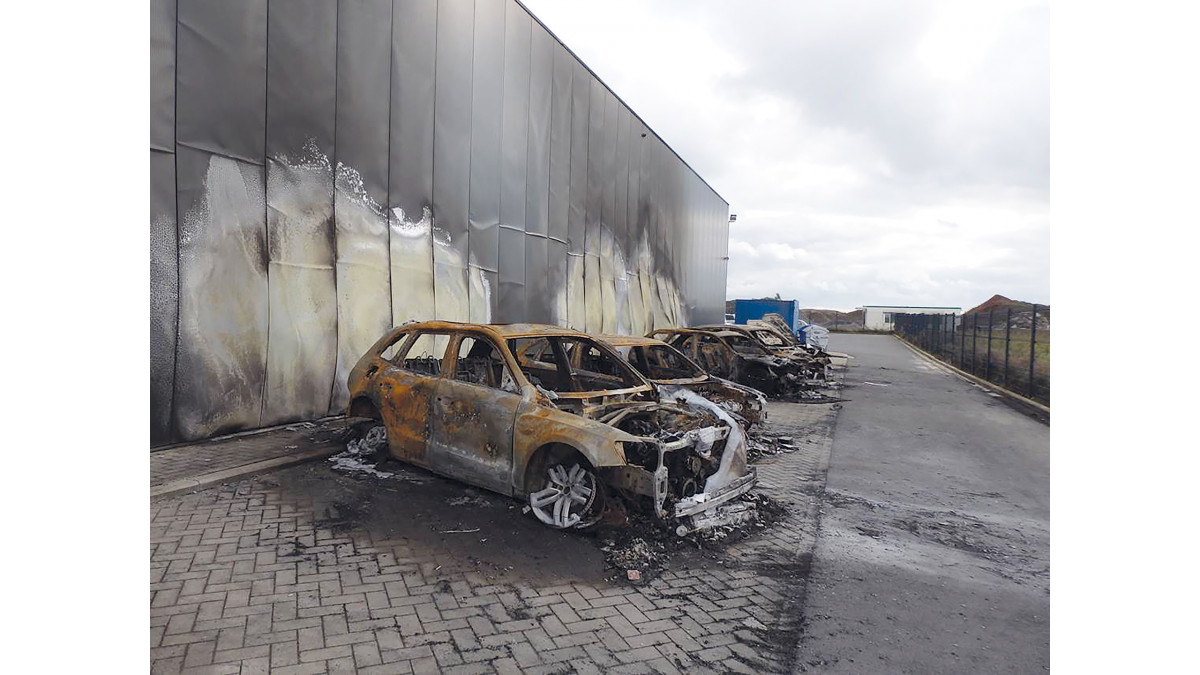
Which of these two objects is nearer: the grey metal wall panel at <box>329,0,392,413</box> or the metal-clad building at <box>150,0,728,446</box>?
the metal-clad building at <box>150,0,728,446</box>

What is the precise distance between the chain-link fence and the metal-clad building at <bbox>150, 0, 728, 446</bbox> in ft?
31.9

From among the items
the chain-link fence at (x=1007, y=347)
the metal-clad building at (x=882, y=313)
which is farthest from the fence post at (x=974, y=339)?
the metal-clad building at (x=882, y=313)

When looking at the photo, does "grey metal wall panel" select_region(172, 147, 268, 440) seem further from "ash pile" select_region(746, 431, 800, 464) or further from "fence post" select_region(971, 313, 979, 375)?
"fence post" select_region(971, 313, 979, 375)

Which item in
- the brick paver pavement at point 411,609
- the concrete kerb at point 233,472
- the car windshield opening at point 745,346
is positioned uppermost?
the car windshield opening at point 745,346

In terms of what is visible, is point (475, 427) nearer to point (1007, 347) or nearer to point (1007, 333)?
point (1007, 347)

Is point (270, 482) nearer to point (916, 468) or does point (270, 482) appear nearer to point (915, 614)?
point (915, 614)

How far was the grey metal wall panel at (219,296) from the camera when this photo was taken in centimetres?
695

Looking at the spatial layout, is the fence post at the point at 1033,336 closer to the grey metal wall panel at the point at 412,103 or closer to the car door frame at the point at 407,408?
the grey metal wall panel at the point at 412,103

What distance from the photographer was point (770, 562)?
4.65 m

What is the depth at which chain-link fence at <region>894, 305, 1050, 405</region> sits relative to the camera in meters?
13.5

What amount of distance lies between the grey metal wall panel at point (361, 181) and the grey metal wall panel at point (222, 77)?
128 centimetres

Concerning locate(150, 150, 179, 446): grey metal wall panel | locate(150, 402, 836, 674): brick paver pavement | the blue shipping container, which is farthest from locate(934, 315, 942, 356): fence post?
locate(150, 150, 179, 446): grey metal wall panel

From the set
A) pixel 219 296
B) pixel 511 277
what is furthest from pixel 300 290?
pixel 511 277

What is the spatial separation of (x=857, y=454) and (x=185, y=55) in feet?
30.5
